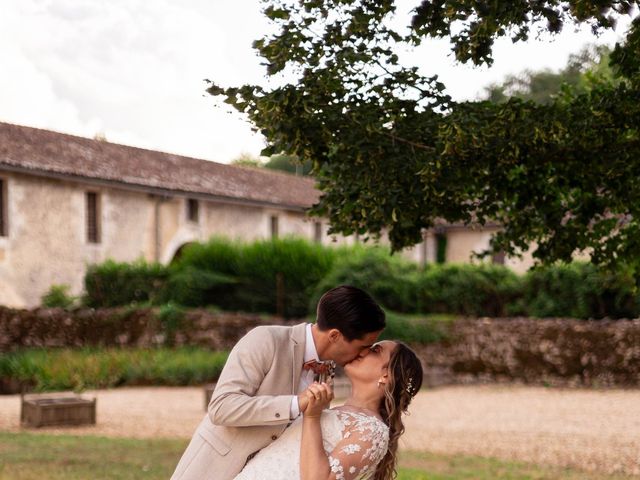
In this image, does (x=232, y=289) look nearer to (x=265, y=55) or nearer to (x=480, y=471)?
(x=480, y=471)

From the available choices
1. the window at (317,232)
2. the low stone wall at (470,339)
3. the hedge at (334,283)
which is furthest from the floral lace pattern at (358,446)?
the window at (317,232)

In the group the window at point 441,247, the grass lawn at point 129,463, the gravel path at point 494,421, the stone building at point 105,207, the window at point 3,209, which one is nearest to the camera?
the grass lawn at point 129,463

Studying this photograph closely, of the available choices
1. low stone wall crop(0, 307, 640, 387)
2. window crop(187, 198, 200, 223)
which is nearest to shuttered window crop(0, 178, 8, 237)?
low stone wall crop(0, 307, 640, 387)

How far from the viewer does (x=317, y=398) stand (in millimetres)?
3439

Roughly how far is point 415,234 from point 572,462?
205 inches

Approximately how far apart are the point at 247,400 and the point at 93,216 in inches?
1048

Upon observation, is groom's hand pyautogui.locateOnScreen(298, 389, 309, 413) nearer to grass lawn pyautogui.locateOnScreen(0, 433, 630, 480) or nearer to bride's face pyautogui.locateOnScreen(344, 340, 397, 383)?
bride's face pyautogui.locateOnScreen(344, 340, 397, 383)

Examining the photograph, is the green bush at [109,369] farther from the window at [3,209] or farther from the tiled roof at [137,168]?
the tiled roof at [137,168]

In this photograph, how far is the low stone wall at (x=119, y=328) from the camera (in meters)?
21.9

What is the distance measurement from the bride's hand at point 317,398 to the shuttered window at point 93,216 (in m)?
26.5

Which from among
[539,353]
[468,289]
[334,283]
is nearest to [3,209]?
[334,283]

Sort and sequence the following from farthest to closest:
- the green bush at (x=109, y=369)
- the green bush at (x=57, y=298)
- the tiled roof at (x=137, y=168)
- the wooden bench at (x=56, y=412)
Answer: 1. the tiled roof at (x=137, y=168)
2. the green bush at (x=57, y=298)
3. the green bush at (x=109, y=369)
4. the wooden bench at (x=56, y=412)

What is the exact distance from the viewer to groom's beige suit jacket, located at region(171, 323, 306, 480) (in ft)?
11.4

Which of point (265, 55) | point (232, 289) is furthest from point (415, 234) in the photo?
point (232, 289)
